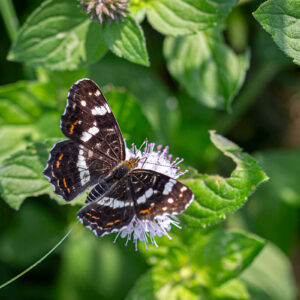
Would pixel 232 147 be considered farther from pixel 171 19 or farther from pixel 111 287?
pixel 111 287

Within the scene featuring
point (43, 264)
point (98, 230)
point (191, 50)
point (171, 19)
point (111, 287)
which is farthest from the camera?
point (43, 264)

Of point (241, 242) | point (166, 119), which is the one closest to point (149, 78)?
point (166, 119)

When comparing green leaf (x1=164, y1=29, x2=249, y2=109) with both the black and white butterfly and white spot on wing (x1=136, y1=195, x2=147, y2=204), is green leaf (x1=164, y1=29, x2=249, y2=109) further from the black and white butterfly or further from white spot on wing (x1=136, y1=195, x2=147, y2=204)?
white spot on wing (x1=136, y1=195, x2=147, y2=204)

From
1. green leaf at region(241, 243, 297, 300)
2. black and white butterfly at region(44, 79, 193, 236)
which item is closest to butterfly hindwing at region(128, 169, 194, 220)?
black and white butterfly at region(44, 79, 193, 236)

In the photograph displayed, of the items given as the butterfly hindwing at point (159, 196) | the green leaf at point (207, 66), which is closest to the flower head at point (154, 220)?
the butterfly hindwing at point (159, 196)

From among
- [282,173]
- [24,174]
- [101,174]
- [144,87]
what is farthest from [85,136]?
[282,173]

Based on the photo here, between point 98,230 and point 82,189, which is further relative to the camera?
point 82,189

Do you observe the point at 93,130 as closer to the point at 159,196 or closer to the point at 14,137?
the point at 159,196
